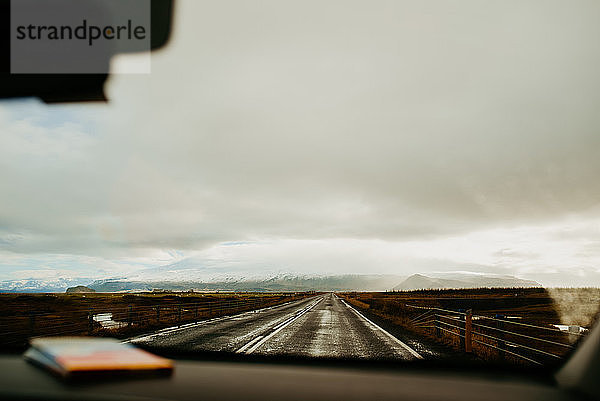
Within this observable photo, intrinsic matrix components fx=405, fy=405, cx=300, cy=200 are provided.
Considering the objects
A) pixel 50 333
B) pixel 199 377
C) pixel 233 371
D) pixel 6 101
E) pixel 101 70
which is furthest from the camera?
pixel 50 333

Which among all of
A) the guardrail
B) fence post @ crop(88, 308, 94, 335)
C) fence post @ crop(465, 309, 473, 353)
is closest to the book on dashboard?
the guardrail

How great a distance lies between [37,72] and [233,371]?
10.1 feet

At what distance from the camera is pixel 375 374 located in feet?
10.5

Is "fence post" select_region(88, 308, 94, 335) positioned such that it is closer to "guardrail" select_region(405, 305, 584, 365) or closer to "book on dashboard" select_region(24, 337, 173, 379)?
"book on dashboard" select_region(24, 337, 173, 379)

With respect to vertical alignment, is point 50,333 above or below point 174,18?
below

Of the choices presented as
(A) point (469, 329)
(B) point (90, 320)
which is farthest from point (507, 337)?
(B) point (90, 320)

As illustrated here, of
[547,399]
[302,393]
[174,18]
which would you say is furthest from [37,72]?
[547,399]

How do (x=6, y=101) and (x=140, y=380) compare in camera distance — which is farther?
(x=6, y=101)

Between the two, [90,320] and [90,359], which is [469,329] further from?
[90,320]

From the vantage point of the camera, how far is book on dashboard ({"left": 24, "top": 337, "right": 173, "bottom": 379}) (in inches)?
104

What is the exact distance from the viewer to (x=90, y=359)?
277 centimetres

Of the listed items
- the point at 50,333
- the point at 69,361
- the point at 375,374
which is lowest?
the point at 50,333

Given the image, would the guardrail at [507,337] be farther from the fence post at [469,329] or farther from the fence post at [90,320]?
the fence post at [90,320]

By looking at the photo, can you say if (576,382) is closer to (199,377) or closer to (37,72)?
(199,377)
